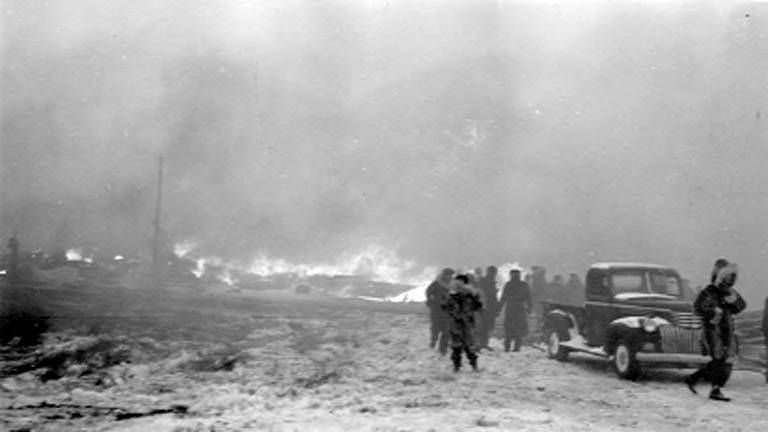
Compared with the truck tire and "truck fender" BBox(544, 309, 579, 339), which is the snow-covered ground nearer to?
the truck tire

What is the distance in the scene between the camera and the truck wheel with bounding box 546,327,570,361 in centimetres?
1383

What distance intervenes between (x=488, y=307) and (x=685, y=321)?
5044mm

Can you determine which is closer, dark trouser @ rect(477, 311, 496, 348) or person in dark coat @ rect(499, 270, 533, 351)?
person in dark coat @ rect(499, 270, 533, 351)

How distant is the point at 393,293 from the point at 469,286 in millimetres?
42740

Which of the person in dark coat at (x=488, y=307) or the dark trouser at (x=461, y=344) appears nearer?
the dark trouser at (x=461, y=344)

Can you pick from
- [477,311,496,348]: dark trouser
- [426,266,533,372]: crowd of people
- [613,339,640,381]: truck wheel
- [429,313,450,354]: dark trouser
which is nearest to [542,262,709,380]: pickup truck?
[613,339,640,381]: truck wheel

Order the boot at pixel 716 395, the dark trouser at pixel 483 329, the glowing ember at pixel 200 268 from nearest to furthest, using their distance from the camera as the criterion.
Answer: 1. the boot at pixel 716 395
2. the dark trouser at pixel 483 329
3. the glowing ember at pixel 200 268

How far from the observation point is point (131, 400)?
8.37m

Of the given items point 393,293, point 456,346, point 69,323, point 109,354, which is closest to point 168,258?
point 393,293

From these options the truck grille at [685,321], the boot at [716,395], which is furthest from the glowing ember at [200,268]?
the boot at [716,395]

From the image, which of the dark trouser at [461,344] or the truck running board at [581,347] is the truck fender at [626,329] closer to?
the truck running board at [581,347]

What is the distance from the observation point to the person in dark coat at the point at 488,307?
1553 cm

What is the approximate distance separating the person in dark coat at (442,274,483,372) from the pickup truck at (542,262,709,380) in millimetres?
2437

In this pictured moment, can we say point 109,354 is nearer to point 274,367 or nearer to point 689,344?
point 274,367
